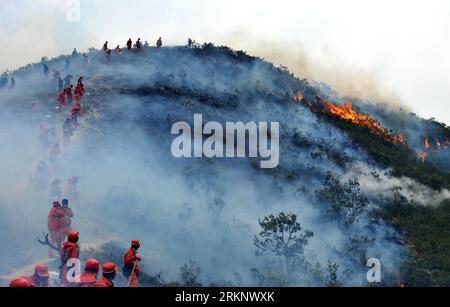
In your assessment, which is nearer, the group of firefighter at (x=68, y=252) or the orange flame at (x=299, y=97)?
the group of firefighter at (x=68, y=252)

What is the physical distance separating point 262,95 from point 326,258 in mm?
23070

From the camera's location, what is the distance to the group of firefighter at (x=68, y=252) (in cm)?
927

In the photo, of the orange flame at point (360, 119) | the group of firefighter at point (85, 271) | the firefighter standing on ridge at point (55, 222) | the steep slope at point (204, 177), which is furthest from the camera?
the orange flame at point (360, 119)

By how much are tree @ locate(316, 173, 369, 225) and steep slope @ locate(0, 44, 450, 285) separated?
0.10 m

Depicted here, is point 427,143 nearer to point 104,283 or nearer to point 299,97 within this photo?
point 299,97

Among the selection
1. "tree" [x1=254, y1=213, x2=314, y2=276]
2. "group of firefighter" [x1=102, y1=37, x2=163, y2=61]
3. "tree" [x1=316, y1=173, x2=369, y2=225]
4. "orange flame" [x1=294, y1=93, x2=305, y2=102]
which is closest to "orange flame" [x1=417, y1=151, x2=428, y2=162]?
"orange flame" [x1=294, y1=93, x2=305, y2=102]

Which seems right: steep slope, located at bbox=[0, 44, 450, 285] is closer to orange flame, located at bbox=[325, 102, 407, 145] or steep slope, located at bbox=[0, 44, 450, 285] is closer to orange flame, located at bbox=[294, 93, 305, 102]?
orange flame, located at bbox=[294, 93, 305, 102]

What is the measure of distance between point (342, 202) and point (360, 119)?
2428cm

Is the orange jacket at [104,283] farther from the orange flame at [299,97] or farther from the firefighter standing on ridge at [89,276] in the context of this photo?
the orange flame at [299,97]

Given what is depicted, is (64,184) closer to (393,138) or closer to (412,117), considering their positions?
(393,138)

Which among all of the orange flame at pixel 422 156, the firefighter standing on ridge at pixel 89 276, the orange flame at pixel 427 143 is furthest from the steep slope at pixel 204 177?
the orange flame at pixel 427 143

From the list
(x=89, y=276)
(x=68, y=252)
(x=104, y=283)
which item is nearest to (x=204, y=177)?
(x=68, y=252)

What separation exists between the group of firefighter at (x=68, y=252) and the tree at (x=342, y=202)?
12.0 meters

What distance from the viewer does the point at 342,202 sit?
96.5 feet
